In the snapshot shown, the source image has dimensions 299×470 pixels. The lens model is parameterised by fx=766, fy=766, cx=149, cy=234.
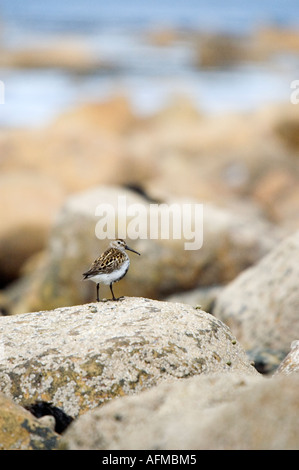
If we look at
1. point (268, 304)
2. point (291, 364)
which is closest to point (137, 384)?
point (291, 364)

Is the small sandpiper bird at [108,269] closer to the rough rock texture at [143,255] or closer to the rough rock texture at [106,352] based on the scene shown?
the rough rock texture at [106,352]

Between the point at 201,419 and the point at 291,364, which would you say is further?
the point at 291,364

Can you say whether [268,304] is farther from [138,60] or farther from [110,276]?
[138,60]

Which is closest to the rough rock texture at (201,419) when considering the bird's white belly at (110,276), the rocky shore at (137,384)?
the rocky shore at (137,384)

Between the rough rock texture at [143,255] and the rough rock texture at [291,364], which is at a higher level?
the rough rock texture at [291,364]

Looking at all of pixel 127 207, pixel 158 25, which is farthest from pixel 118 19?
pixel 127 207

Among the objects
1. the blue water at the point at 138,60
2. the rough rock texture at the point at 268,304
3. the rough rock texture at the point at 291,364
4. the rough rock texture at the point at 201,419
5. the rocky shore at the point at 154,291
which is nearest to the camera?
the rough rock texture at the point at 201,419

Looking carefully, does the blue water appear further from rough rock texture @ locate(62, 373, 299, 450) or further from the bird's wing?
rough rock texture @ locate(62, 373, 299, 450)
